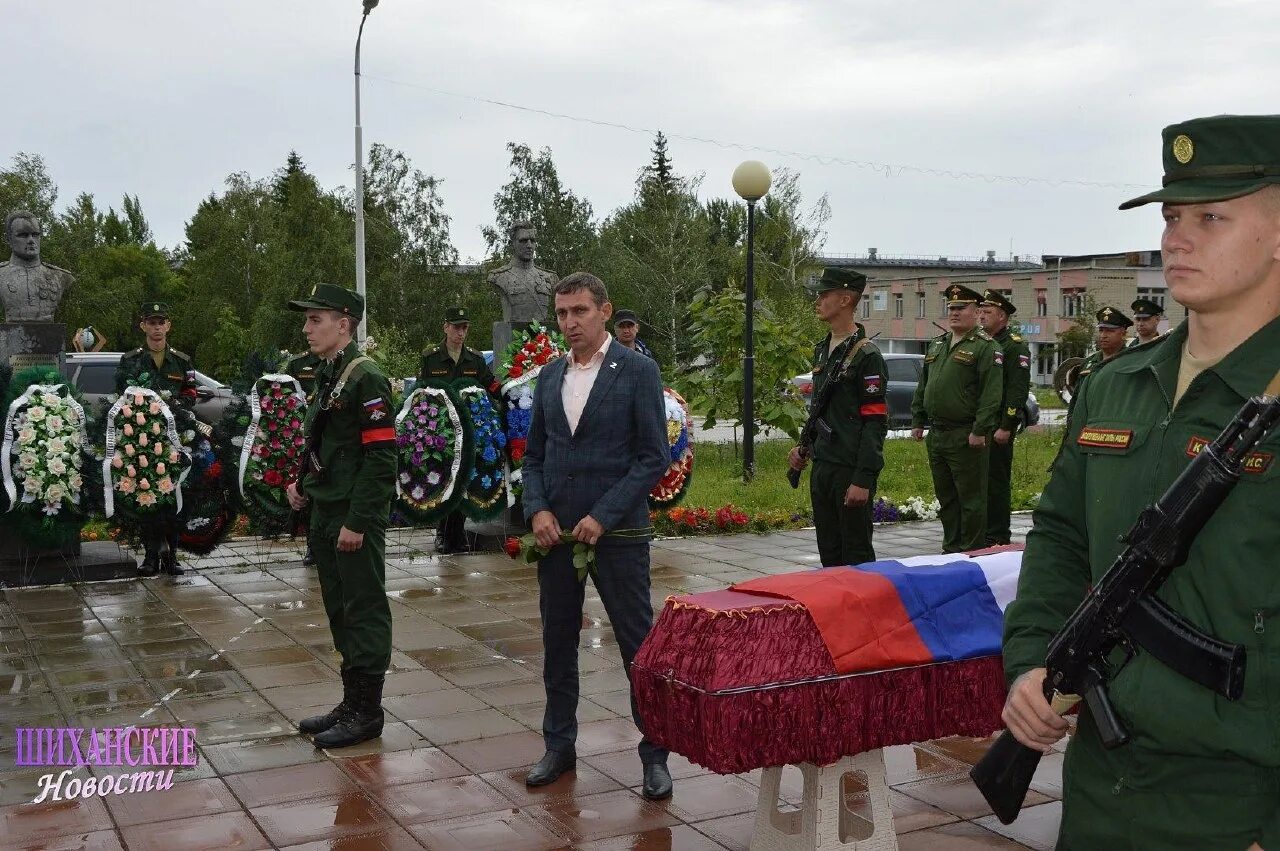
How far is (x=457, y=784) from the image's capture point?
520 centimetres

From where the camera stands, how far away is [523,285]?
40.6 feet

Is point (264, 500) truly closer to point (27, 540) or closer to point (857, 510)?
point (27, 540)

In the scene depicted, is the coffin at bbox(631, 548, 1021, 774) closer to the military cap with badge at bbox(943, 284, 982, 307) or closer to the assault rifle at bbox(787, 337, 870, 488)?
the assault rifle at bbox(787, 337, 870, 488)

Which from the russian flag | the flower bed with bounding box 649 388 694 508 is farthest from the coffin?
the flower bed with bounding box 649 388 694 508

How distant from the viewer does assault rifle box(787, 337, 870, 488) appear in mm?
7359

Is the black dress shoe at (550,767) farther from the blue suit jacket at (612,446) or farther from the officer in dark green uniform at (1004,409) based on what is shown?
the officer in dark green uniform at (1004,409)

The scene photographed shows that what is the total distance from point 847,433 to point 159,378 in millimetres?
5802

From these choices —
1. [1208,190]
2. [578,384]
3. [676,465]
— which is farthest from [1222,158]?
[676,465]

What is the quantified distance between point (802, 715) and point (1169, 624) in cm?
185

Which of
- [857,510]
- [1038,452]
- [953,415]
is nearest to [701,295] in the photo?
[1038,452]

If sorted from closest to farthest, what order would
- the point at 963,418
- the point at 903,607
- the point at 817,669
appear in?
the point at 817,669 → the point at 903,607 → the point at 963,418

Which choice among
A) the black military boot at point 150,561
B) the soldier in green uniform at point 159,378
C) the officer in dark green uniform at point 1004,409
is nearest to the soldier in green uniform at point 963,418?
the officer in dark green uniform at point 1004,409

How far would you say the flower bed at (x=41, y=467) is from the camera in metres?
9.31

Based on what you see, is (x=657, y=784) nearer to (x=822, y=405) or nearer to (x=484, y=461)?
(x=822, y=405)
